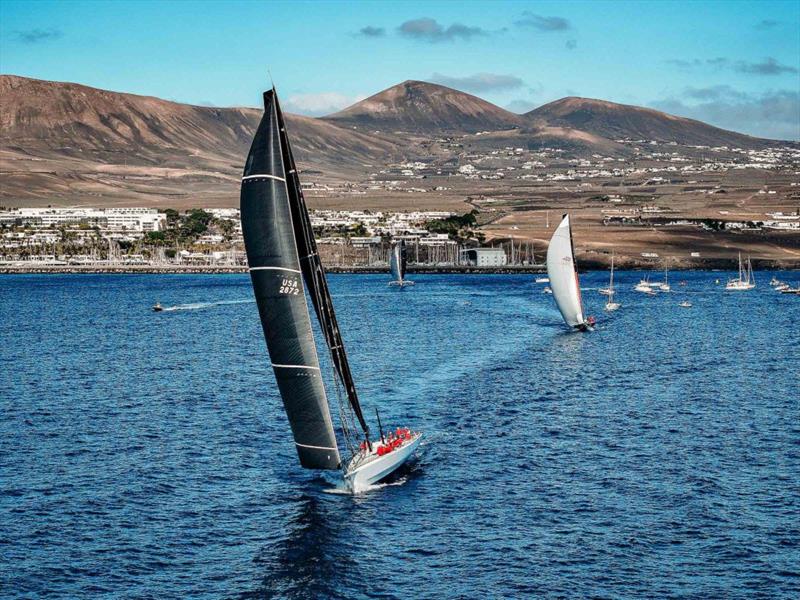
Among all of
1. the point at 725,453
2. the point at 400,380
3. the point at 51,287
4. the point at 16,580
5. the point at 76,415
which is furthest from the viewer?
the point at 51,287

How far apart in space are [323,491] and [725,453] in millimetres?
18639

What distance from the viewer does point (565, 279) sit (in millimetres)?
100000

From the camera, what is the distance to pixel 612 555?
36406 millimetres

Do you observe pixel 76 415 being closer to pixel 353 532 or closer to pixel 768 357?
pixel 353 532

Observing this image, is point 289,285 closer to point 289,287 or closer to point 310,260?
point 289,287

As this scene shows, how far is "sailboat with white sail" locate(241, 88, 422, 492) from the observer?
38469mm

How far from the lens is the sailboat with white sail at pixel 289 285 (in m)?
38.5

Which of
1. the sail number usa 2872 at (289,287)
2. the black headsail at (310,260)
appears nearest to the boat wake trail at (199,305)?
the black headsail at (310,260)

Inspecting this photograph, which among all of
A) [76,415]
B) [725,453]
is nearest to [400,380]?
[76,415]

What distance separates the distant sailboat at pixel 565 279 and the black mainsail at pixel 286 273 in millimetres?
60183

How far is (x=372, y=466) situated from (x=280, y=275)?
28.7ft

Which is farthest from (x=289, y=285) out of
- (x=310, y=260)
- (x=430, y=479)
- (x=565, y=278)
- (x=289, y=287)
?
(x=565, y=278)

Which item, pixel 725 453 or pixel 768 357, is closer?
pixel 725 453

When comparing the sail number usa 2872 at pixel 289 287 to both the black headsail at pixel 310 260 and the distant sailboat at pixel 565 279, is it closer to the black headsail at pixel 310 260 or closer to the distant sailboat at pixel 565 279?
the black headsail at pixel 310 260
